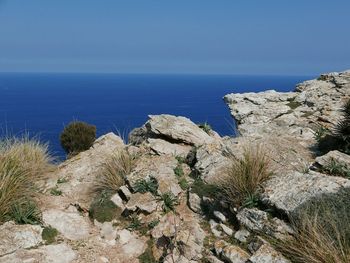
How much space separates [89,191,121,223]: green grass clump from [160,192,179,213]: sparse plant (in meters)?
1.18

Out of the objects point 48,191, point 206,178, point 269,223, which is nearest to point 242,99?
point 206,178

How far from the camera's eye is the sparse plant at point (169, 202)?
403 inches

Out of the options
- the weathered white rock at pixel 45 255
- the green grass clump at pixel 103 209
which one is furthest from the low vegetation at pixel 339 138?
the weathered white rock at pixel 45 255

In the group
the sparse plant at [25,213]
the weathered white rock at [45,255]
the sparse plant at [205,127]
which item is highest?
the sparse plant at [205,127]

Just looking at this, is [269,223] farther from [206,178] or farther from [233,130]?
[233,130]

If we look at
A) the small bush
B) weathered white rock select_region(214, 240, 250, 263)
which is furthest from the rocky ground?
the small bush

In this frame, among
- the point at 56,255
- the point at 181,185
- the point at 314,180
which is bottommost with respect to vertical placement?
the point at 56,255

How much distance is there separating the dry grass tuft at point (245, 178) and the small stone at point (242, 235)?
674 mm

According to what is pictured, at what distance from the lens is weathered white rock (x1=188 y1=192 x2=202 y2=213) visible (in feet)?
33.2

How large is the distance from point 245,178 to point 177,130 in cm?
517

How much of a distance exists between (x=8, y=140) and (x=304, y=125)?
9486mm

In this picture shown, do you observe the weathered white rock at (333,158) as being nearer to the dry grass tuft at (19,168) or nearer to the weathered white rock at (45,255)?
the weathered white rock at (45,255)

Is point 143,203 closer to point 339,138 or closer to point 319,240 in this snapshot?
point 319,240

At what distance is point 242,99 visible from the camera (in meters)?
19.0
